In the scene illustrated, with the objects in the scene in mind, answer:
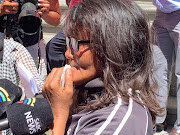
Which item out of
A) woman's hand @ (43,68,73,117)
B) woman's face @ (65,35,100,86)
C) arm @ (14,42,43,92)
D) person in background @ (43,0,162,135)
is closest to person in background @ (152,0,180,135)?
arm @ (14,42,43,92)

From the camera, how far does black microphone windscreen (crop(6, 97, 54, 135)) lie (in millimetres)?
961

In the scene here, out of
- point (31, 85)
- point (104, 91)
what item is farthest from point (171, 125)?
point (104, 91)

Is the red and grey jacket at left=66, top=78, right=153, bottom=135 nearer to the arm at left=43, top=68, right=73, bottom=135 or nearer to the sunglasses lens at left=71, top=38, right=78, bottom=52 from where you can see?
the arm at left=43, top=68, right=73, bottom=135

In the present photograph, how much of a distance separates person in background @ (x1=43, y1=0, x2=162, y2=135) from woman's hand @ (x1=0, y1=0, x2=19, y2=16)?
3.03 ft

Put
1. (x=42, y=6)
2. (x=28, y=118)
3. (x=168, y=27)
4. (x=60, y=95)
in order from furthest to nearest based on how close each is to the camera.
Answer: (x=168, y=27) < (x=42, y=6) < (x=60, y=95) < (x=28, y=118)

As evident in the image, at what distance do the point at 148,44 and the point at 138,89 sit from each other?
0.23m

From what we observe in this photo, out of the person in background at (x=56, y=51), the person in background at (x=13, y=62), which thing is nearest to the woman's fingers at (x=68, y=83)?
the person in background at (x=13, y=62)

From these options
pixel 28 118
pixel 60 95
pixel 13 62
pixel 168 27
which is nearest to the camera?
pixel 28 118

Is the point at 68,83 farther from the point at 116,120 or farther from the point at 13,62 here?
the point at 13,62

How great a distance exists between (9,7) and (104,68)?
1.17m

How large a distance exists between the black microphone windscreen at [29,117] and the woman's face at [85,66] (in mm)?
269

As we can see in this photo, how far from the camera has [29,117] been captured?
1.00 metres

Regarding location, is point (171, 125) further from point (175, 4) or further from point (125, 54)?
point (125, 54)

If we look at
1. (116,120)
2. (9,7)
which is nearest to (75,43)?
(116,120)
